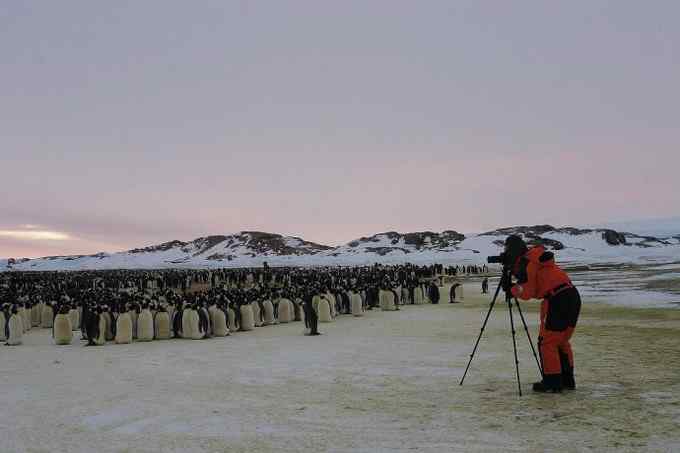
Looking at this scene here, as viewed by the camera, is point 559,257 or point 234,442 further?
point 559,257

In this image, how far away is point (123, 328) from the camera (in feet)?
50.6

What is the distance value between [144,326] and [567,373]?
37.8 ft

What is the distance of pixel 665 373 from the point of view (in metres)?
8.66

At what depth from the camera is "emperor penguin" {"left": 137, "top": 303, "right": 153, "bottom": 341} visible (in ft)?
52.1

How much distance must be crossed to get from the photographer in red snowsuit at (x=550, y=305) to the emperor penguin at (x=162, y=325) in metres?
11.0

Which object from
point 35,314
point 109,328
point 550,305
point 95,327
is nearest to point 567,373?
point 550,305

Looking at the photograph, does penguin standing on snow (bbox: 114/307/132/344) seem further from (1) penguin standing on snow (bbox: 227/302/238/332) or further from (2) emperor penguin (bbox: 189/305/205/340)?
(1) penguin standing on snow (bbox: 227/302/238/332)

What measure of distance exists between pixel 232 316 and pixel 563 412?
40.8 feet

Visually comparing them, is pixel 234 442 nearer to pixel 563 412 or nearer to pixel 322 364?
pixel 563 412

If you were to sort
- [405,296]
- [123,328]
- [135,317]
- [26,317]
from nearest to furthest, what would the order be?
1. [123,328]
2. [135,317]
3. [26,317]
4. [405,296]

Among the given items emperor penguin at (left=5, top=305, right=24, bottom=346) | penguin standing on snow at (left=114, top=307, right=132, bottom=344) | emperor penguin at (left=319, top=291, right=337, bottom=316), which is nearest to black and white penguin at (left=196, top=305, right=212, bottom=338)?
penguin standing on snow at (left=114, top=307, right=132, bottom=344)

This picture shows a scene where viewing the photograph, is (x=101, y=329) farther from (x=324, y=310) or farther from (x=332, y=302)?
(x=332, y=302)

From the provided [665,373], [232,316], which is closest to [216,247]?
[232,316]

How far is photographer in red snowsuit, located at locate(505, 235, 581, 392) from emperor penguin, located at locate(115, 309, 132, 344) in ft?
36.1
